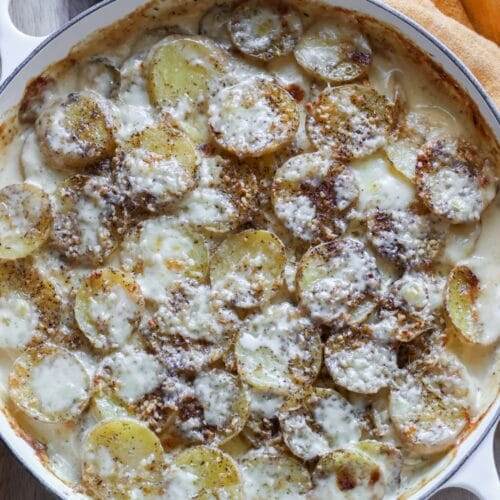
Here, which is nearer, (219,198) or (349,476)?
(349,476)

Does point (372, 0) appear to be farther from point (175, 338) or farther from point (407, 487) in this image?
point (407, 487)

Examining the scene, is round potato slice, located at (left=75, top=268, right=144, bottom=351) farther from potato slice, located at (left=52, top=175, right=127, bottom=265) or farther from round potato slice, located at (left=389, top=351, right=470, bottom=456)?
round potato slice, located at (left=389, top=351, right=470, bottom=456)

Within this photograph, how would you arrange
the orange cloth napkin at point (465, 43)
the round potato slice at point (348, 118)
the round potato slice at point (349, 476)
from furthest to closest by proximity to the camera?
the orange cloth napkin at point (465, 43)
the round potato slice at point (348, 118)
the round potato slice at point (349, 476)

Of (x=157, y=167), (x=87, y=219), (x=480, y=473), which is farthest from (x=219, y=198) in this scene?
(x=480, y=473)

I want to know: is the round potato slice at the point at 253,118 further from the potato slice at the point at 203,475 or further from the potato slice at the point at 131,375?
the potato slice at the point at 203,475

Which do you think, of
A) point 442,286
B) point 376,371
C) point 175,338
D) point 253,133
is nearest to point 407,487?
point 376,371

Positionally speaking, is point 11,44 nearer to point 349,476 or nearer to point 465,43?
point 465,43

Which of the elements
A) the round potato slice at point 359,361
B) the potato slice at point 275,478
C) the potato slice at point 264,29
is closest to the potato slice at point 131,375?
the potato slice at point 275,478
